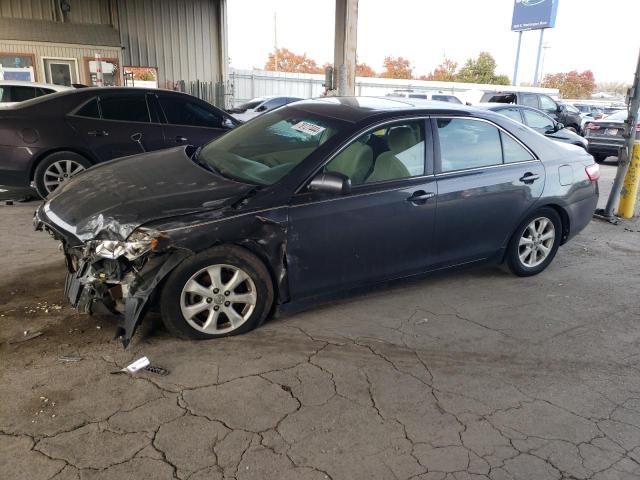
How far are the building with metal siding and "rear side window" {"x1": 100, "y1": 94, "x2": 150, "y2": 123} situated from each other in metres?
10.9

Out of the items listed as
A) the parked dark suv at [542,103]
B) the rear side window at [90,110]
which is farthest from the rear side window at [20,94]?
the parked dark suv at [542,103]

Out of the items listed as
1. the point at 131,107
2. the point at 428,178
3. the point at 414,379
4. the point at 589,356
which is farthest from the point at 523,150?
the point at 131,107

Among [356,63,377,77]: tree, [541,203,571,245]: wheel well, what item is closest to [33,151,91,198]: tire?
[541,203,571,245]: wheel well

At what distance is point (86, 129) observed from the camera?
271 inches

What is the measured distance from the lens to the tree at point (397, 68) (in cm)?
6103

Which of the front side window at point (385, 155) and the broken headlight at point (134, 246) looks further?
the front side window at point (385, 155)

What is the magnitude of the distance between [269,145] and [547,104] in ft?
53.6

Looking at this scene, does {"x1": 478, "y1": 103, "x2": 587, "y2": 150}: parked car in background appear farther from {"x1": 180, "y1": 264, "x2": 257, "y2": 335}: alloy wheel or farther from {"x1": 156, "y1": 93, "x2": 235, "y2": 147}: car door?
{"x1": 180, "y1": 264, "x2": 257, "y2": 335}: alloy wheel

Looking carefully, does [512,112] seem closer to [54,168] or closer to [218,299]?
[54,168]

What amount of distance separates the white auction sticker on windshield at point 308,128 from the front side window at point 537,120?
891cm

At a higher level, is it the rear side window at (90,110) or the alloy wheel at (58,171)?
the rear side window at (90,110)

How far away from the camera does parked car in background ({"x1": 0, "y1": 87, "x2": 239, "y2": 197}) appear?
6570 mm

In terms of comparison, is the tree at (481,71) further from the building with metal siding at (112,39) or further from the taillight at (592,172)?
the taillight at (592,172)

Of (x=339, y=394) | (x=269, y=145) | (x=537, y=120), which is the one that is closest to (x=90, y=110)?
(x=269, y=145)
